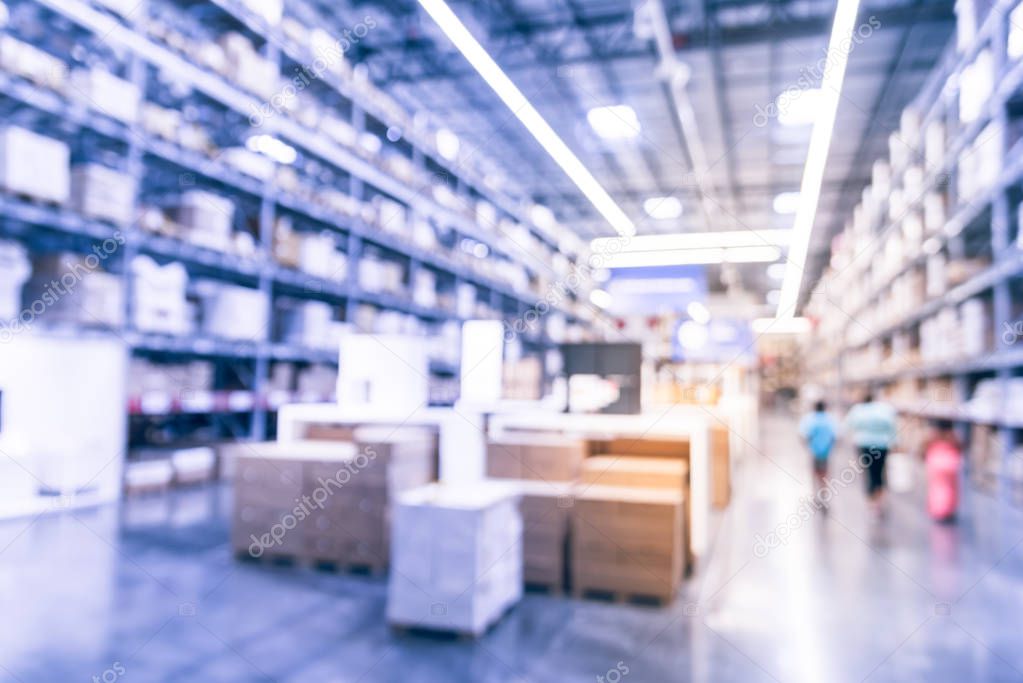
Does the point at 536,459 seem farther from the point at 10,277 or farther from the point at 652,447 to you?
the point at 10,277

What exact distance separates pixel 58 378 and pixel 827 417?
6398 millimetres

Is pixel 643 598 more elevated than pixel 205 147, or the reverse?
pixel 205 147

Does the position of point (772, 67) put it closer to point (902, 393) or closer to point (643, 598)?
point (902, 393)

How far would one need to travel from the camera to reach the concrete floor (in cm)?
248

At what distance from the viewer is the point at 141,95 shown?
563cm

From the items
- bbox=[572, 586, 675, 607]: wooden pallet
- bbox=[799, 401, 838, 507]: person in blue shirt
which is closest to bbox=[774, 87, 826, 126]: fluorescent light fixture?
bbox=[799, 401, 838, 507]: person in blue shirt

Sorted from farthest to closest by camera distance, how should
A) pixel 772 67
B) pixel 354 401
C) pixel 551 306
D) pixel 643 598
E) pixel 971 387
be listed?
pixel 551 306
pixel 772 67
pixel 971 387
pixel 354 401
pixel 643 598

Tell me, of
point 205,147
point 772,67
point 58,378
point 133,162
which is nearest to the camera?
point 58,378

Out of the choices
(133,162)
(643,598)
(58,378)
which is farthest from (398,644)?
(133,162)

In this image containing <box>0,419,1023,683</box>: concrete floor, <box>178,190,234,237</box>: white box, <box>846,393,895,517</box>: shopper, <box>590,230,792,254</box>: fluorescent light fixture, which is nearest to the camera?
<box>0,419,1023,683</box>: concrete floor

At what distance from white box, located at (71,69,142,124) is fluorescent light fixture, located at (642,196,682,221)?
12.1 m

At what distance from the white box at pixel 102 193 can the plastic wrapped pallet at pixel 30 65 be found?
0.61 m

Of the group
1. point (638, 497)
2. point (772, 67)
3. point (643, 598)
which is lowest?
point (643, 598)

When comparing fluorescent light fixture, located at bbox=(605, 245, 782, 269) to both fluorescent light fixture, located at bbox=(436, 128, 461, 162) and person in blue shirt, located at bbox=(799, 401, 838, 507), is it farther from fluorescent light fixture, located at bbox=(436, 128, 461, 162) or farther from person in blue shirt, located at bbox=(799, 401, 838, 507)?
person in blue shirt, located at bbox=(799, 401, 838, 507)
